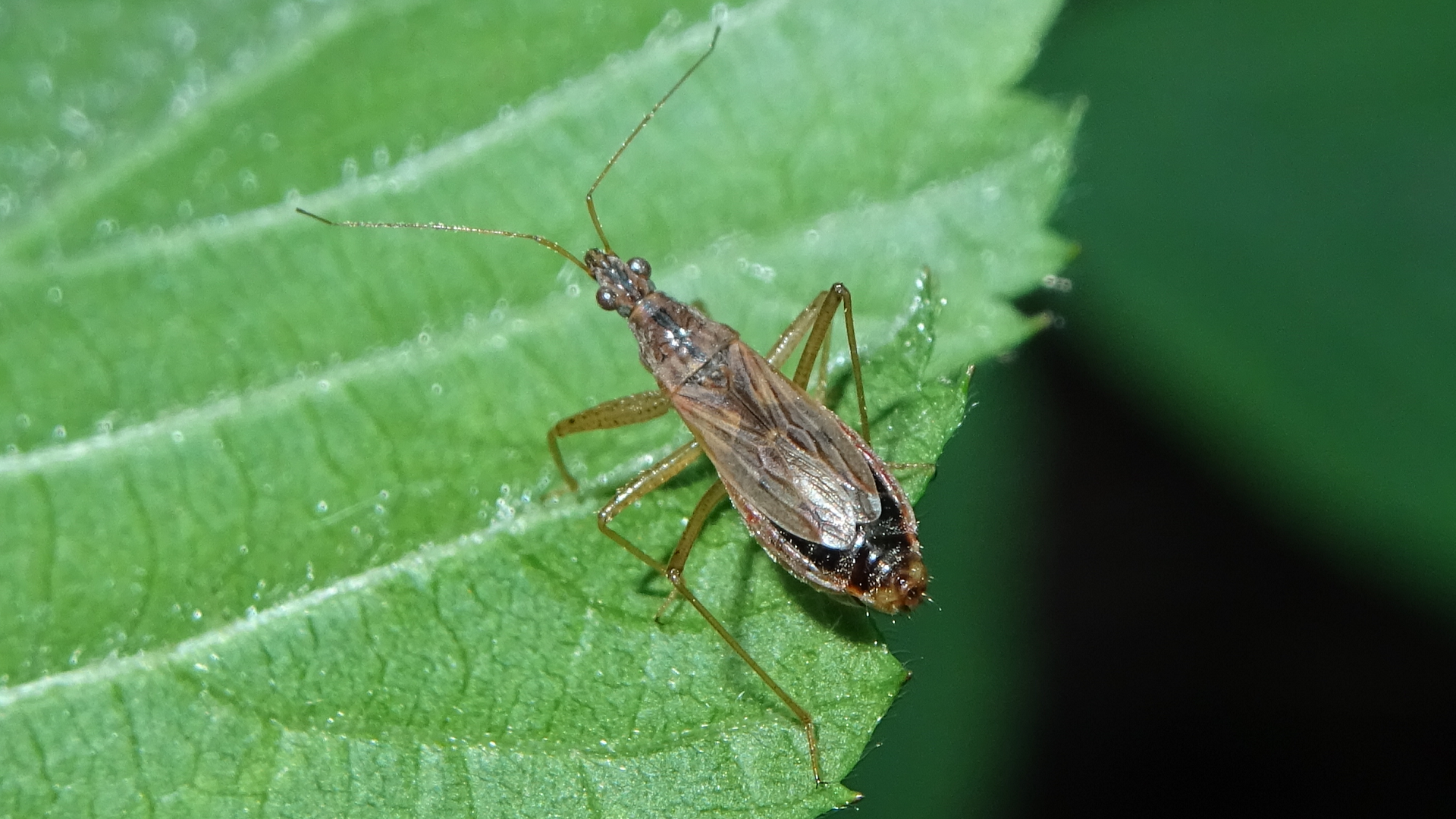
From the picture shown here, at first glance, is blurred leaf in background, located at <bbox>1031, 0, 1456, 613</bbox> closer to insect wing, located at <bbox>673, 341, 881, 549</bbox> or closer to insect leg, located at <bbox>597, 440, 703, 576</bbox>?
insect wing, located at <bbox>673, 341, 881, 549</bbox>

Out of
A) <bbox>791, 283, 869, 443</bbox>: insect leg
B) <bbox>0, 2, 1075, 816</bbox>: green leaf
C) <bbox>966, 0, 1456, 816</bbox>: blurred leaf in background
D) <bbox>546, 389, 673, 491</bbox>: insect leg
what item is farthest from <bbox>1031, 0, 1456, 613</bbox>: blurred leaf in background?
<bbox>546, 389, 673, 491</bbox>: insect leg

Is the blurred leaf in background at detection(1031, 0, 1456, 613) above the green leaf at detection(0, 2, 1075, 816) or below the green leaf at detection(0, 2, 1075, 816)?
above

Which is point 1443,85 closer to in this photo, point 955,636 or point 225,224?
point 955,636

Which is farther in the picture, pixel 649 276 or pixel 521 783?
pixel 649 276

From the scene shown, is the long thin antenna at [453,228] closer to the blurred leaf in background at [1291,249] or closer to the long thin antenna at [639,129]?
the long thin antenna at [639,129]

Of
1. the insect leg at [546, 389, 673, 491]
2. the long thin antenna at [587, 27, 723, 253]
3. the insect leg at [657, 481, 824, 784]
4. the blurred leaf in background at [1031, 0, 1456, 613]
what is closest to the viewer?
the insect leg at [657, 481, 824, 784]

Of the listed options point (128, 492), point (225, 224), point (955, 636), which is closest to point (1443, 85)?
point (955, 636)
